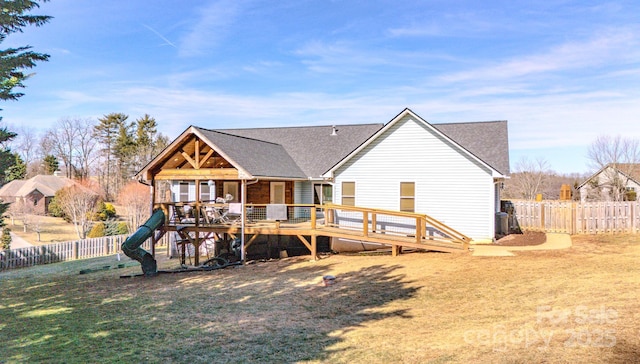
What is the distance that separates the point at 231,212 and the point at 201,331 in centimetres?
1005

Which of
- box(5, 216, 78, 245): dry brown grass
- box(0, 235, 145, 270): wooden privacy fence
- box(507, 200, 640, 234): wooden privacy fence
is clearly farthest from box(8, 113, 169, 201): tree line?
box(507, 200, 640, 234): wooden privacy fence

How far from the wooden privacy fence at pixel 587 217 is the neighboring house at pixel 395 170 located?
3130 mm

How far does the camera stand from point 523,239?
65.0 ft

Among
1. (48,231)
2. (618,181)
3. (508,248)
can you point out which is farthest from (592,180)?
(48,231)

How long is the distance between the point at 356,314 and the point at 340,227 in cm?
957

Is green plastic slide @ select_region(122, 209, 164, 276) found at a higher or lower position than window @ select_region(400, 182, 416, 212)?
lower

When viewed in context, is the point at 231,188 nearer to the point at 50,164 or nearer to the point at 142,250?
the point at 142,250

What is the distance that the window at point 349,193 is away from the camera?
20922 millimetres

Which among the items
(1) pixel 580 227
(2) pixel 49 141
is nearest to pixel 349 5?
(1) pixel 580 227

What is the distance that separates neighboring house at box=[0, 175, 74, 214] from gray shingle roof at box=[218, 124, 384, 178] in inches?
1460

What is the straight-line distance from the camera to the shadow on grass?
27.0 feet

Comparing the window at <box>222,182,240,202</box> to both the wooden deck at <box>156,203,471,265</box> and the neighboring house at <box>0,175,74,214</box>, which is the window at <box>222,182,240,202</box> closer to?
the wooden deck at <box>156,203,471,265</box>

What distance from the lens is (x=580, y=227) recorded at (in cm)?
2148

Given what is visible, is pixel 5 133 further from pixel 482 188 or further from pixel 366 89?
pixel 366 89
